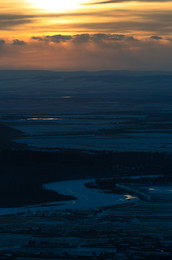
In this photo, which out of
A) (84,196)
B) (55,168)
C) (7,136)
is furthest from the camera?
(7,136)

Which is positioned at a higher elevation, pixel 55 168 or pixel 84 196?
pixel 55 168

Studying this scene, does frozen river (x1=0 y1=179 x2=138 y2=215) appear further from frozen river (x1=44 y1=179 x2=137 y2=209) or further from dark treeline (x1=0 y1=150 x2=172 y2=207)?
dark treeline (x1=0 y1=150 x2=172 y2=207)

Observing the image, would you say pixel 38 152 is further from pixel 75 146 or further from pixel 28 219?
pixel 28 219

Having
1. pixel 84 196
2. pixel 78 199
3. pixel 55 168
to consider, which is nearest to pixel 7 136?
pixel 55 168

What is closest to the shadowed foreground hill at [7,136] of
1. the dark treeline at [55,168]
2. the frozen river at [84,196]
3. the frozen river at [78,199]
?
the dark treeline at [55,168]

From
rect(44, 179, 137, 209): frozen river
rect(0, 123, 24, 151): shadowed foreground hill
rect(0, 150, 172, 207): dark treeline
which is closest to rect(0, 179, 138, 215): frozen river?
rect(44, 179, 137, 209): frozen river

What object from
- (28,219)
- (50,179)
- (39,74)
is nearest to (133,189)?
(50,179)

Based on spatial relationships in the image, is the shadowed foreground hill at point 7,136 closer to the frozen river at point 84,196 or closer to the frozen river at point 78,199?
the frozen river at point 84,196

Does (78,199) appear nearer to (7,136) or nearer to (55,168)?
(55,168)
